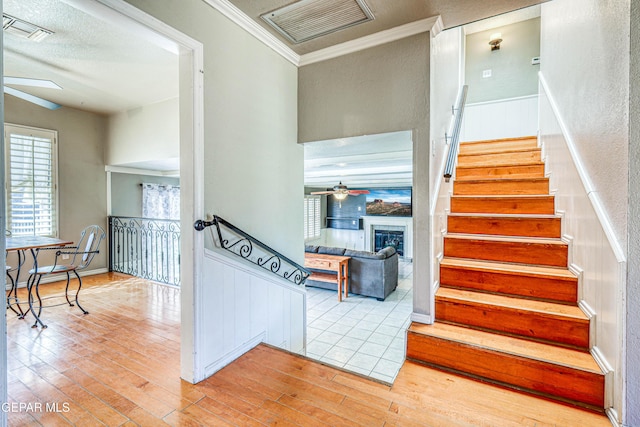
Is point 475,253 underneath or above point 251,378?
above

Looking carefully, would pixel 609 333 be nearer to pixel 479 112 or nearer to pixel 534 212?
pixel 534 212

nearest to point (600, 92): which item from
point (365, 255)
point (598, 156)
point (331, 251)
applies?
point (598, 156)

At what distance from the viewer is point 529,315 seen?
6.44 ft

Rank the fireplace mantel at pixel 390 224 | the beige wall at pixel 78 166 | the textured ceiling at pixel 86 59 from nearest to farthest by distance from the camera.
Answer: the textured ceiling at pixel 86 59 → the beige wall at pixel 78 166 → the fireplace mantel at pixel 390 224

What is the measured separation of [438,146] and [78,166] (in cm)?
543

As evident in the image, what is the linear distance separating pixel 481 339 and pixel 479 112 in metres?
4.40

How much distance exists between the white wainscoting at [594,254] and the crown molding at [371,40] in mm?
1478

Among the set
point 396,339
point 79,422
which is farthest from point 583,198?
point 79,422

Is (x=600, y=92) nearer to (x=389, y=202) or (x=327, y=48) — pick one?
(x=327, y=48)

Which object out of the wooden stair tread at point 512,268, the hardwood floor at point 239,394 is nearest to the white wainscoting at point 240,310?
the hardwood floor at point 239,394

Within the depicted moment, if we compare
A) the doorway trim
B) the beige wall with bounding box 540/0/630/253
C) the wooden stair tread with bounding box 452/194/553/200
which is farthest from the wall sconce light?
the doorway trim

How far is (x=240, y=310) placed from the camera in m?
2.20

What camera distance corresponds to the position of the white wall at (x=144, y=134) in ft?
13.7

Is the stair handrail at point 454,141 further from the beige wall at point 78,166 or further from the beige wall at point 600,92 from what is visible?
the beige wall at point 78,166
